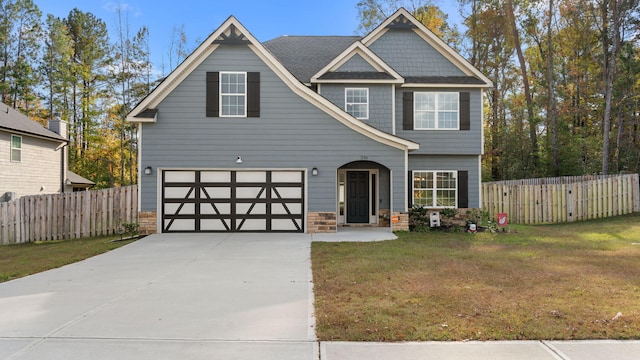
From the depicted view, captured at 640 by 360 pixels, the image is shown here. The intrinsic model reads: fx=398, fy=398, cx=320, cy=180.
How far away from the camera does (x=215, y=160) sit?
1314 cm

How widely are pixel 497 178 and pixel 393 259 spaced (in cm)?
2087

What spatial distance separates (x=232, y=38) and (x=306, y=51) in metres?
5.13

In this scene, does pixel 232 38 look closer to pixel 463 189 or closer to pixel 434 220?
pixel 434 220

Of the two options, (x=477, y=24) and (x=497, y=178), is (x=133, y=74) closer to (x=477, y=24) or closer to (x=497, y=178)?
(x=477, y=24)

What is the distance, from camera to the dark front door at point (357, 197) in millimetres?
15078

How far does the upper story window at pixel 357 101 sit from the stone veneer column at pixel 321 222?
13.5 ft

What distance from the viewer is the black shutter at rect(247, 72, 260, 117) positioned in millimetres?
13172

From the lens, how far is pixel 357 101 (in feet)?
49.1

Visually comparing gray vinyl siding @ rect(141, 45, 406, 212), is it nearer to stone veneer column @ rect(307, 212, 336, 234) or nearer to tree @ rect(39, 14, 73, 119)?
stone veneer column @ rect(307, 212, 336, 234)

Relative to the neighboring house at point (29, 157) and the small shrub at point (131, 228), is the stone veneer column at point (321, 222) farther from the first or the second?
the neighboring house at point (29, 157)

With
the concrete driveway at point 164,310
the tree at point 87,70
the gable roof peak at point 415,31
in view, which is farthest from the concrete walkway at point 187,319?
the tree at point 87,70

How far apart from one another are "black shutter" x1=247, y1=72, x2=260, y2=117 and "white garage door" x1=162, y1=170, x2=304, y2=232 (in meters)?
1.99

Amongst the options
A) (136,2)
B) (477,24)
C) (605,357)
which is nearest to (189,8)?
(136,2)

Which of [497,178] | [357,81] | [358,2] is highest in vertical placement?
[358,2]
